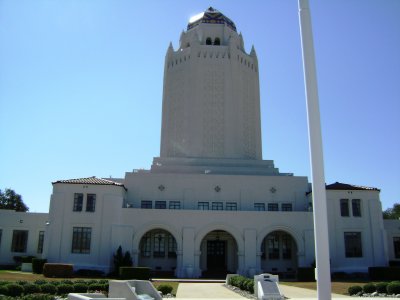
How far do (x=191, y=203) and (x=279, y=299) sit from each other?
21639 mm

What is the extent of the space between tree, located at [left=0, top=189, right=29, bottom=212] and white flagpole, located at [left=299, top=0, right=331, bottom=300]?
67224mm

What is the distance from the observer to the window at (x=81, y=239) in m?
35.7

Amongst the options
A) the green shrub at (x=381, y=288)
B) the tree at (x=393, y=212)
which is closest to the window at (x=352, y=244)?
the green shrub at (x=381, y=288)

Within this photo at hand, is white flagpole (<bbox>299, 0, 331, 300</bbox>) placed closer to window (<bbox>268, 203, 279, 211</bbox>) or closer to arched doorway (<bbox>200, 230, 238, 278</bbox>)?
arched doorway (<bbox>200, 230, 238, 278</bbox>)

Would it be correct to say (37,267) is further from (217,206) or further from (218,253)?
(217,206)

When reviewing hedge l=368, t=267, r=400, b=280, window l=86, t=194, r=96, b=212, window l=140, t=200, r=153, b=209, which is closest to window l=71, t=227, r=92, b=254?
window l=86, t=194, r=96, b=212

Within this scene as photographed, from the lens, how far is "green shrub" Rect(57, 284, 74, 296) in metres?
21.2

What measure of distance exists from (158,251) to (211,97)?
54.1ft

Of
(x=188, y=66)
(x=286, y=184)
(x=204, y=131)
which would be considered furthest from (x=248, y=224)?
(x=188, y=66)

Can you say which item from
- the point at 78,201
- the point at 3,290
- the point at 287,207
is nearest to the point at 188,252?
the point at 78,201

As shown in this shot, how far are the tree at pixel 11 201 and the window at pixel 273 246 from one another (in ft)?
154

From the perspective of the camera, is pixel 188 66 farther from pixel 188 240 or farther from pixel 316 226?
pixel 316 226

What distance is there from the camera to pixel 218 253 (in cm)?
3922

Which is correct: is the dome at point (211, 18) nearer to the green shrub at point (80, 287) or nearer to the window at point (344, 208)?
the window at point (344, 208)
